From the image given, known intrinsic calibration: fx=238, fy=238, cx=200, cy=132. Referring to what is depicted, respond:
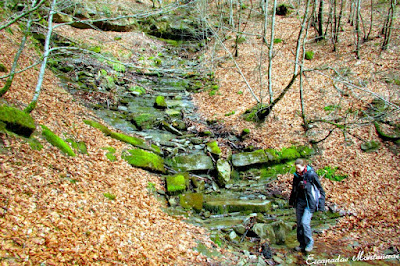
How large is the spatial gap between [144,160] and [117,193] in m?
2.02

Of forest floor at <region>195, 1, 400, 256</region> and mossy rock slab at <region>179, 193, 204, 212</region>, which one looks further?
mossy rock slab at <region>179, 193, 204, 212</region>

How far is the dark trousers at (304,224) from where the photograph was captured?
5.14 m

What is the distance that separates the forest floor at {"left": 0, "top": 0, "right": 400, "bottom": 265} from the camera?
3.86 meters

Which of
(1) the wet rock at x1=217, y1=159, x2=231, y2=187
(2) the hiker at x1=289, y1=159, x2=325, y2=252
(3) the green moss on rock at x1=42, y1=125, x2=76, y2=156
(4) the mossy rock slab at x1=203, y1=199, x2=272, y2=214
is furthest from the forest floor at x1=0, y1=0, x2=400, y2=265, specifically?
(1) the wet rock at x1=217, y1=159, x2=231, y2=187

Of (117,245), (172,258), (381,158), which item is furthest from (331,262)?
(381,158)

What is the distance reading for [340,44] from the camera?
16.0 m

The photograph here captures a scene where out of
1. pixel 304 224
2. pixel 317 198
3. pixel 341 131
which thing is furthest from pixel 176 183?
pixel 341 131

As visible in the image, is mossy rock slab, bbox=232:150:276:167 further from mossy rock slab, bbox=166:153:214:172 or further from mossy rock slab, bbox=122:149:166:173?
mossy rock slab, bbox=122:149:166:173

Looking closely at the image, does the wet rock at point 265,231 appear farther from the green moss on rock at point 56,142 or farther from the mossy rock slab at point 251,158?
the green moss on rock at point 56,142

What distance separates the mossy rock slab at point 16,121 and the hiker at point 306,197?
6.33 metres

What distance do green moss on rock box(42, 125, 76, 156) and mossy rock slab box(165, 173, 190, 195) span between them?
112 inches

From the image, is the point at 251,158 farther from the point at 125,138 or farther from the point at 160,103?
the point at 160,103

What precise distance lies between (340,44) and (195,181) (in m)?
14.6

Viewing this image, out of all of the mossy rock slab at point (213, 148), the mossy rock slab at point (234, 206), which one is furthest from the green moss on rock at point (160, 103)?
the mossy rock slab at point (234, 206)
